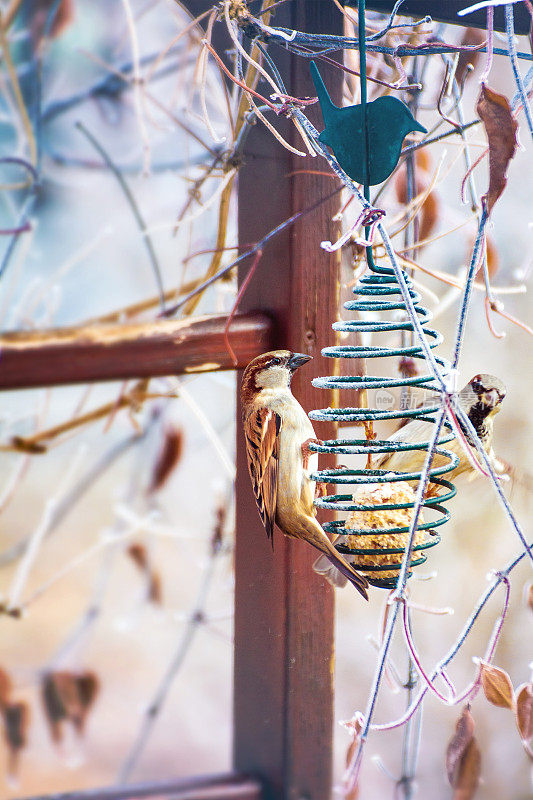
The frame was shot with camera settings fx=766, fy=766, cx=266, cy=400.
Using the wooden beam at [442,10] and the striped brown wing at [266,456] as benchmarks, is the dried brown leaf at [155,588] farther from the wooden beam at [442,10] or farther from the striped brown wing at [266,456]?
the wooden beam at [442,10]

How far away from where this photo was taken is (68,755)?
4.63 feet

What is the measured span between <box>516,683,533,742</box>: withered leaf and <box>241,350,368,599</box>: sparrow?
23cm

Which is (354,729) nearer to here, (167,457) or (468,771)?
(468,771)

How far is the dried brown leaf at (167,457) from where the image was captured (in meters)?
1.39

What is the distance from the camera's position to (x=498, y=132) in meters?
0.55

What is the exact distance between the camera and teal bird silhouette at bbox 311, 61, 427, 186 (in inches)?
23.8

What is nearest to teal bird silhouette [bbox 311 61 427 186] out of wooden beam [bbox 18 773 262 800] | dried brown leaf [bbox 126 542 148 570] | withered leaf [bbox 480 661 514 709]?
withered leaf [bbox 480 661 514 709]

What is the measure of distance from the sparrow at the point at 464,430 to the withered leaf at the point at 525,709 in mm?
227

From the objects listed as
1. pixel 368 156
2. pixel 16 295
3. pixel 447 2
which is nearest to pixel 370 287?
pixel 368 156

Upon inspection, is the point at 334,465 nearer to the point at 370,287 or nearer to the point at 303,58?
the point at 370,287

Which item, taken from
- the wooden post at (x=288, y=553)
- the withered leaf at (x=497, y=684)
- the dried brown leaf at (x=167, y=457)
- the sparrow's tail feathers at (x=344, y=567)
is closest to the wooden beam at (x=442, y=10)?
the wooden post at (x=288, y=553)

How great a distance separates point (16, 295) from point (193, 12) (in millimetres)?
695

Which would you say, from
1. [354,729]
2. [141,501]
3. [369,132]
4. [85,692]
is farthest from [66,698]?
[369,132]

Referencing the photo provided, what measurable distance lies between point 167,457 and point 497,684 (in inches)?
31.9
